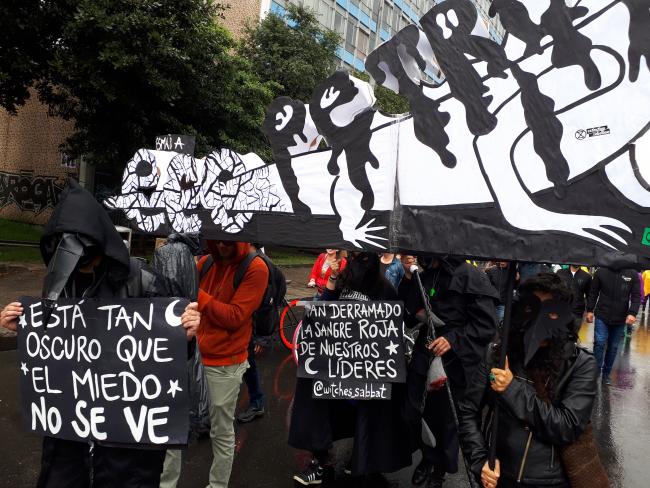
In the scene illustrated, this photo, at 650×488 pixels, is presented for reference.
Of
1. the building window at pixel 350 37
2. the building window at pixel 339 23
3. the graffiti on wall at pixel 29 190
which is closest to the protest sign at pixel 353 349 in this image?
the graffiti on wall at pixel 29 190

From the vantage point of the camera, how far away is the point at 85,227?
2.08 m

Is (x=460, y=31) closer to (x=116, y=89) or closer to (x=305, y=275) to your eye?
(x=116, y=89)

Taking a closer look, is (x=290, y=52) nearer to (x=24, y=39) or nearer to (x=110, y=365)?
(x=24, y=39)

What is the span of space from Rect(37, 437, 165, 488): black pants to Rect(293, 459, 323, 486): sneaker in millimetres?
1580

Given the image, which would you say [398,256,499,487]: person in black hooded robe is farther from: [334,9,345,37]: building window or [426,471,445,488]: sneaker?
[334,9,345,37]: building window

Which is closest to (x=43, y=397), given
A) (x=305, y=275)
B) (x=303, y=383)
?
(x=303, y=383)

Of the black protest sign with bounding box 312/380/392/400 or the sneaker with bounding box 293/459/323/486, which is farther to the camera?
the sneaker with bounding box 293/459/323/486

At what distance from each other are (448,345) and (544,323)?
4.18ft

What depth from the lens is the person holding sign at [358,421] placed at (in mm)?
3512

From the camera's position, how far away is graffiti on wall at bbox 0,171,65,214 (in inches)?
842

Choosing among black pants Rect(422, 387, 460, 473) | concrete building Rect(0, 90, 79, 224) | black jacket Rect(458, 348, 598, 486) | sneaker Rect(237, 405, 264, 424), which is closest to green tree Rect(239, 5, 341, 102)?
concrete building Rect(0, 90, 79, 224)

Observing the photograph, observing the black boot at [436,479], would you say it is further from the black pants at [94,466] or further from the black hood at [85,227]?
the black hood at [85,227]

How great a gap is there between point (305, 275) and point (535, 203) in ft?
52.0

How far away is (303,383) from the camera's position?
372cm
